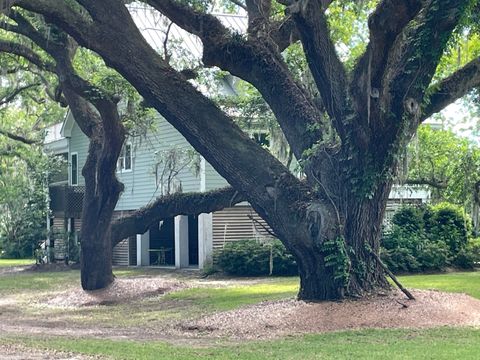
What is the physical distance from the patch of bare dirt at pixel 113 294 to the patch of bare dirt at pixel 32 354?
8.07m

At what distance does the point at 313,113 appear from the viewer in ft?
47.3

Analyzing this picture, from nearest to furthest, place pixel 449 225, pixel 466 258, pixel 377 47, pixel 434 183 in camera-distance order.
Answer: pixel 377 47 < pixel 466 258 < pixel 449 225 < pixel 434 183

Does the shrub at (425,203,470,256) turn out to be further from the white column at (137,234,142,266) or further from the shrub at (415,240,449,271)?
the white column at (137,234,142,266)

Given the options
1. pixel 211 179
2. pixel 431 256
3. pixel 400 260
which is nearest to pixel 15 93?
pixel 211 179

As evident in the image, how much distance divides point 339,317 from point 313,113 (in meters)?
4.07

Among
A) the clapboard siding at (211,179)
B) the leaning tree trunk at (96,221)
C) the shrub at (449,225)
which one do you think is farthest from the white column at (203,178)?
the shrub at (449,225)

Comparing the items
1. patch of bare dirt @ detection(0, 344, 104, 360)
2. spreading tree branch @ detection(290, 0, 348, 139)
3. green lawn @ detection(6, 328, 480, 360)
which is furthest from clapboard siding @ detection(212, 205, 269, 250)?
patch of bare dirt @ detection(0, 344, 104, 360)

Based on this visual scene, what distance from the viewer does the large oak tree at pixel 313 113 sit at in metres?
13.0

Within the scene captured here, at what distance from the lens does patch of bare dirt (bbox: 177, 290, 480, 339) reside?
12.2m

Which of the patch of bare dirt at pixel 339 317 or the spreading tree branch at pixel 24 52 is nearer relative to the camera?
the patch of bare dirt at pixel 339 317

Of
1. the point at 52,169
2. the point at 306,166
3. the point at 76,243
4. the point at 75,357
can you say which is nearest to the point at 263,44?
the point at 306,166

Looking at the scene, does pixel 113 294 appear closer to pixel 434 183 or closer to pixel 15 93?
pixel 15 93

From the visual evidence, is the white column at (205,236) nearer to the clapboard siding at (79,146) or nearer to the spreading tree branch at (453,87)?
the clapboard siding at (79,146)

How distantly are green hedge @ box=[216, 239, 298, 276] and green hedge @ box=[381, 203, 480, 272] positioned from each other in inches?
124
